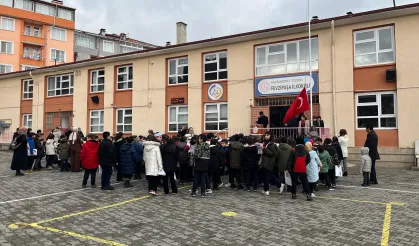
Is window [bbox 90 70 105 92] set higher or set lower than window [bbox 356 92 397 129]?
higher

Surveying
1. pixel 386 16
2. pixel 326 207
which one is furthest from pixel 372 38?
pixel 326 207

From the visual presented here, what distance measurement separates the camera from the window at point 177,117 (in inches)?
807

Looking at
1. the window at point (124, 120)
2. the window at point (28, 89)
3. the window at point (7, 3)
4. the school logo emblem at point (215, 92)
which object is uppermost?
the window at point (7, 3)

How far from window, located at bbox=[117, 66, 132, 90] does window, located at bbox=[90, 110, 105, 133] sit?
2.54m

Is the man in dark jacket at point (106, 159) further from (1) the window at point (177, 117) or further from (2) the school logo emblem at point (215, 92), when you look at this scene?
(1) the window at point (177, 117)

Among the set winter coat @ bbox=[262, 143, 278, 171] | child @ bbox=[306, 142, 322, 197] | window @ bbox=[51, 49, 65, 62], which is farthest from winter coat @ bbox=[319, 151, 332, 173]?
window @ bbox=[51, 49, 65, 62]

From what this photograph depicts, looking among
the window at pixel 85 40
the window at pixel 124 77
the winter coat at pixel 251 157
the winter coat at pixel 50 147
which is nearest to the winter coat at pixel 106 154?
the winter coat at pixel 251 157

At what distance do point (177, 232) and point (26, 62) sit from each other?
48364 mm

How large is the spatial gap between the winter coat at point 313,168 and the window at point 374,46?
8.35 metres

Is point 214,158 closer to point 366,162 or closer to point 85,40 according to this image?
point 366,162

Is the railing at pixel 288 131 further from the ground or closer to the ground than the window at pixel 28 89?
closer to the ground

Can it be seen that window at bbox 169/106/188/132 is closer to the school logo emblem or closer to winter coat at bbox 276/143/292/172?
the school logo emblem

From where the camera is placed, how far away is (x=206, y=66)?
65.0 ft

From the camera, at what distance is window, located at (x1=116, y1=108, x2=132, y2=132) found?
22677mm
